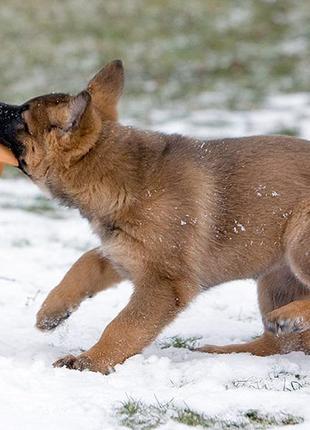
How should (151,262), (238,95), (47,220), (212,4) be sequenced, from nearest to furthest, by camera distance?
(151,262), (47,220), (238,95), (212,4)

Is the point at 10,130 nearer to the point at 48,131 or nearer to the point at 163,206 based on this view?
the point at 48,131

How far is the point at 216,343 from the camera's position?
555 centimetres

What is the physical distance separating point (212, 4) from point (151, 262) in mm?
16696

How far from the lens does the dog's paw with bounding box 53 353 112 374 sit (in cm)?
456

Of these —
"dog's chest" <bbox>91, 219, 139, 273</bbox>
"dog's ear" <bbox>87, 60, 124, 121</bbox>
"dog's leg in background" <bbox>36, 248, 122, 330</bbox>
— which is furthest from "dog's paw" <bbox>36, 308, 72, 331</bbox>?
"dog's ear" <bbox>87, 60, 124, 121</bbox>

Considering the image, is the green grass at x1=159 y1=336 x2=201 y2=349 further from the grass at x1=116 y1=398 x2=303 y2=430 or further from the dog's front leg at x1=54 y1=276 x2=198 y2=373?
the grass at x1=116 y1=398 x2=303 y2=430

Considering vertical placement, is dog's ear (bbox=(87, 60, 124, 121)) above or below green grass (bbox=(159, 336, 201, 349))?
above

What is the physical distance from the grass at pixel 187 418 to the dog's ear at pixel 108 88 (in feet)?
6.20

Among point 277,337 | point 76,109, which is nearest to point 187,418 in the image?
point 277,337

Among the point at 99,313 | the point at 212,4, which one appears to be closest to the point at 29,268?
the point at 99,313

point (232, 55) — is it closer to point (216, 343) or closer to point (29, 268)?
point (29, 268)

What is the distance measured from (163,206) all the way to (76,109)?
671 millimetres

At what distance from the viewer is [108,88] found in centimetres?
530

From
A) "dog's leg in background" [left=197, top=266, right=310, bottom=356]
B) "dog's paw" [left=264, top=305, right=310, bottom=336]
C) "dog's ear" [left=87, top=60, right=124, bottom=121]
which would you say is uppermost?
"dog's ear" [left=87, top=60, right=124, bottom=121]
